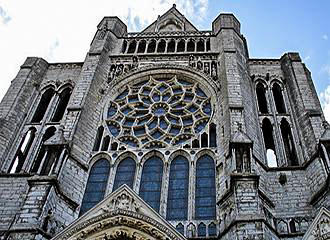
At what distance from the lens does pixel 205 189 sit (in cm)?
1373

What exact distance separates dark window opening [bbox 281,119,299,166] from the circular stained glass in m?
2.70

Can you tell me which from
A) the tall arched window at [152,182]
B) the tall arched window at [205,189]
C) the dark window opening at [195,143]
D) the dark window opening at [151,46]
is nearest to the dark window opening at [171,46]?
the dark window opening at [151,46]

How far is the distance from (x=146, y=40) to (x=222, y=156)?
29.6 ft

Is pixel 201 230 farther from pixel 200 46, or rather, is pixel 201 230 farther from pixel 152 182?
pixel 200 46

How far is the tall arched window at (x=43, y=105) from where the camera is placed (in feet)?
58.0

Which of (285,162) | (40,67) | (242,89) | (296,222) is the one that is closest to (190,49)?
(242,89)

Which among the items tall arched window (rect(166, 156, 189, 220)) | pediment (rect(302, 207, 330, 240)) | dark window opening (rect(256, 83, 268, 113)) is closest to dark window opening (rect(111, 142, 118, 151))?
tall arched window (rect(166, 156, 189, 220))

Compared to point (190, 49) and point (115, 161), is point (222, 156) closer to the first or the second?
point (115, 161)

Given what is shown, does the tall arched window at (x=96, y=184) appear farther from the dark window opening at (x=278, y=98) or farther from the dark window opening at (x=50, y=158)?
the dark window opening at (x=278, y=98)

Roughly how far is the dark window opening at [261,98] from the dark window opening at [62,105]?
303 inches

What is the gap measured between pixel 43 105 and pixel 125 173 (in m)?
5.86

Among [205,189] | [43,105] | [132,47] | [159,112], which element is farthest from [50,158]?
[132,47]

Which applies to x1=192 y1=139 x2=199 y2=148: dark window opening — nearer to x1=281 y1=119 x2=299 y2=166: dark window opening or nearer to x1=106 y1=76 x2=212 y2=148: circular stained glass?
x1=106 y1=76 x2=212 y2=148: circular stained glass

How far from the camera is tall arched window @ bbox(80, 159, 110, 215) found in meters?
13.7
